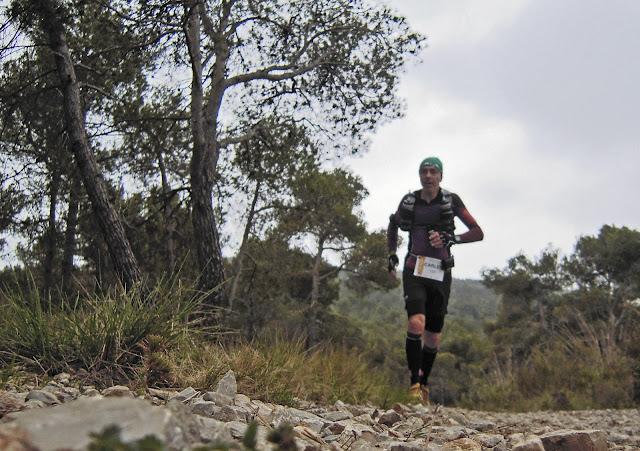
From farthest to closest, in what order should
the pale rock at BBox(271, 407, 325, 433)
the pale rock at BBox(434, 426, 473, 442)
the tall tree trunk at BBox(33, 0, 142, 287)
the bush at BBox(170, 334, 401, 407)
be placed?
1. the tall tree trunk at BBox(33, 0, 142, 287)
2. the bush at BBox(170, 334, 401, 407)
3. the pale rock at BBox(434, 426, 473, 442)
4. the pale rock at BBox(271, 407, 325, 433)

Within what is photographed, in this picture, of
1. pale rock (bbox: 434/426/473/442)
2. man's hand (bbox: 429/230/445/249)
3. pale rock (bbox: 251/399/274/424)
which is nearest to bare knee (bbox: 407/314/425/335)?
man's hand (bbox: 429/230/445/249)

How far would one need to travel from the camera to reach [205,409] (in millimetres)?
2012

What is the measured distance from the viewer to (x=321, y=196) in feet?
72.5

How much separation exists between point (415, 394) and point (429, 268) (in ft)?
3.62

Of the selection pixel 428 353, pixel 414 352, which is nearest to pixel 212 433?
pixel 414 352

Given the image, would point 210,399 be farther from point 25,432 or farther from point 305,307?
point 305,307

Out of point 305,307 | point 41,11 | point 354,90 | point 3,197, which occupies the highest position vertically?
point 354,90

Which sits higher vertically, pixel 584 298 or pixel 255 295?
pixel 584 298

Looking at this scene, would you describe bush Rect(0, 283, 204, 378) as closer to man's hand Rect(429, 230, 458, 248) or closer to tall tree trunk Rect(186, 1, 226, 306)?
man's hand Rect(429, 230, 458, 248)

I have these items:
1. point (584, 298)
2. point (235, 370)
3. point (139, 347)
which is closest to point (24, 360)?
point (139, 347)

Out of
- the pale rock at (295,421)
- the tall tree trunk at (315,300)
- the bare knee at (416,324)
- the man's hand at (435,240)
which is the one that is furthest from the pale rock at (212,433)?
the tall tree trunk at (315,300)

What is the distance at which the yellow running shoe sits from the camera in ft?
15.5

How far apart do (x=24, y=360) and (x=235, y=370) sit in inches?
43.5

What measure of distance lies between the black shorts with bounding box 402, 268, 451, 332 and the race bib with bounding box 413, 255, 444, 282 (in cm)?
5
